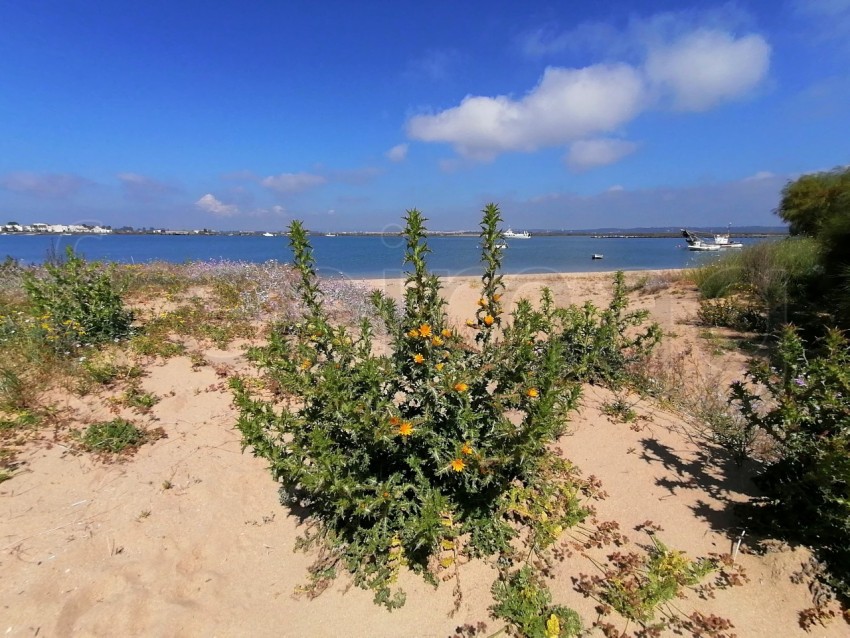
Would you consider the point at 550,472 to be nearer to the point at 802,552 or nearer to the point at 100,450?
the point at 802,552

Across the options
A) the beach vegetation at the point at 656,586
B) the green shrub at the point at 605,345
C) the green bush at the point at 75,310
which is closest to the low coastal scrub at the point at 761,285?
the green shrub at the point at 605,345

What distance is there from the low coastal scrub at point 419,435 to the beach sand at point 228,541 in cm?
20

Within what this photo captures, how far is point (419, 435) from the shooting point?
2590mm

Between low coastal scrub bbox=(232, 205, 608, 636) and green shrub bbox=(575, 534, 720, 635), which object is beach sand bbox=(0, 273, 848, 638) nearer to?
green shrub bbox=(575, 534, 720, 635)

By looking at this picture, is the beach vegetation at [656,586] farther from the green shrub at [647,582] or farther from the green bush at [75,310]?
the green bush at [75,310]

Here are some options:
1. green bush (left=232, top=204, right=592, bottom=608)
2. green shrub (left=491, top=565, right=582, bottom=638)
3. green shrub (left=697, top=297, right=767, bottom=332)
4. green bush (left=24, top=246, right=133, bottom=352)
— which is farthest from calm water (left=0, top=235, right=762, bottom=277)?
green shrub (left=697, top=297, right=767, bottom=332)

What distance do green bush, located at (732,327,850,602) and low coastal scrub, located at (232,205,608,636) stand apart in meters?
1.33

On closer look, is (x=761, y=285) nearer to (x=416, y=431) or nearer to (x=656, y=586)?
(x=656, y=586)

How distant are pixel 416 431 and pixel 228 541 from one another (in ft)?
6.11

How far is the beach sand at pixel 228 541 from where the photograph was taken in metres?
2.47

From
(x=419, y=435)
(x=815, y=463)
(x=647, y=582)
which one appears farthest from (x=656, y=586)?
(x=419, y=435)

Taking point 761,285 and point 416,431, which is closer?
point 416,431

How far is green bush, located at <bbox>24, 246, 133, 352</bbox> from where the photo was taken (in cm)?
587

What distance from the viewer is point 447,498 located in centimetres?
263
